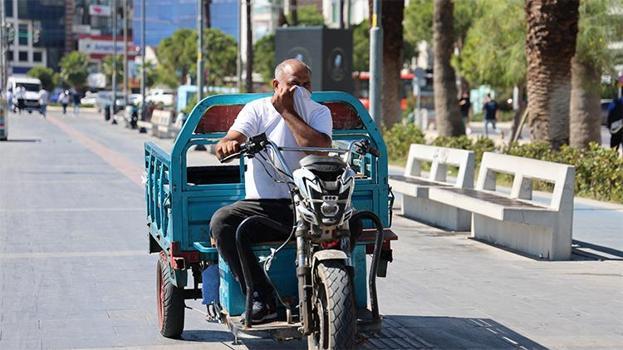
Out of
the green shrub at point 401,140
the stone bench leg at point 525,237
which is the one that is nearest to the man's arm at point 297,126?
the stone bench leg at point 525,237

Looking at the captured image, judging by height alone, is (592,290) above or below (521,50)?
below

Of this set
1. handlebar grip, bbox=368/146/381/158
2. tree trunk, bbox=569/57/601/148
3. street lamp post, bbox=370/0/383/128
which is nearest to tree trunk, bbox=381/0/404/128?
tree trunk, bbox=569/57/601/148

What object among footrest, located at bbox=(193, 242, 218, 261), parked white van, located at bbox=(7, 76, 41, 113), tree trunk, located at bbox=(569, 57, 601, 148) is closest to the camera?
footrest, located at bbox=(193, 242, 218, 261)

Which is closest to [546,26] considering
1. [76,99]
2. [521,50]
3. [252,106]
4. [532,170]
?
[532,170]

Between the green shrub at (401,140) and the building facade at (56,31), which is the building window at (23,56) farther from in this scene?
the green shrub at (401,140)

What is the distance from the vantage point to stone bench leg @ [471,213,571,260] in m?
12.3

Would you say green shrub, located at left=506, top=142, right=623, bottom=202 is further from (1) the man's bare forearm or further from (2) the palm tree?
(2) the palm tree

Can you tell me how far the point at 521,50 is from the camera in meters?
30.8

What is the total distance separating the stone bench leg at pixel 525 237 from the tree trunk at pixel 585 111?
1422cm

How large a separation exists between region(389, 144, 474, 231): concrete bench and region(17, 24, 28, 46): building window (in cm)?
13957

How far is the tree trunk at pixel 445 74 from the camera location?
1115 inches

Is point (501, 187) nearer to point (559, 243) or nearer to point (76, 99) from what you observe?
point (559, 243)

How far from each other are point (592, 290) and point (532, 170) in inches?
108

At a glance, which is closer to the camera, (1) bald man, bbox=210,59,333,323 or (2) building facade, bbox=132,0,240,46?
(1) bald man, bbox=210,59,333,323
